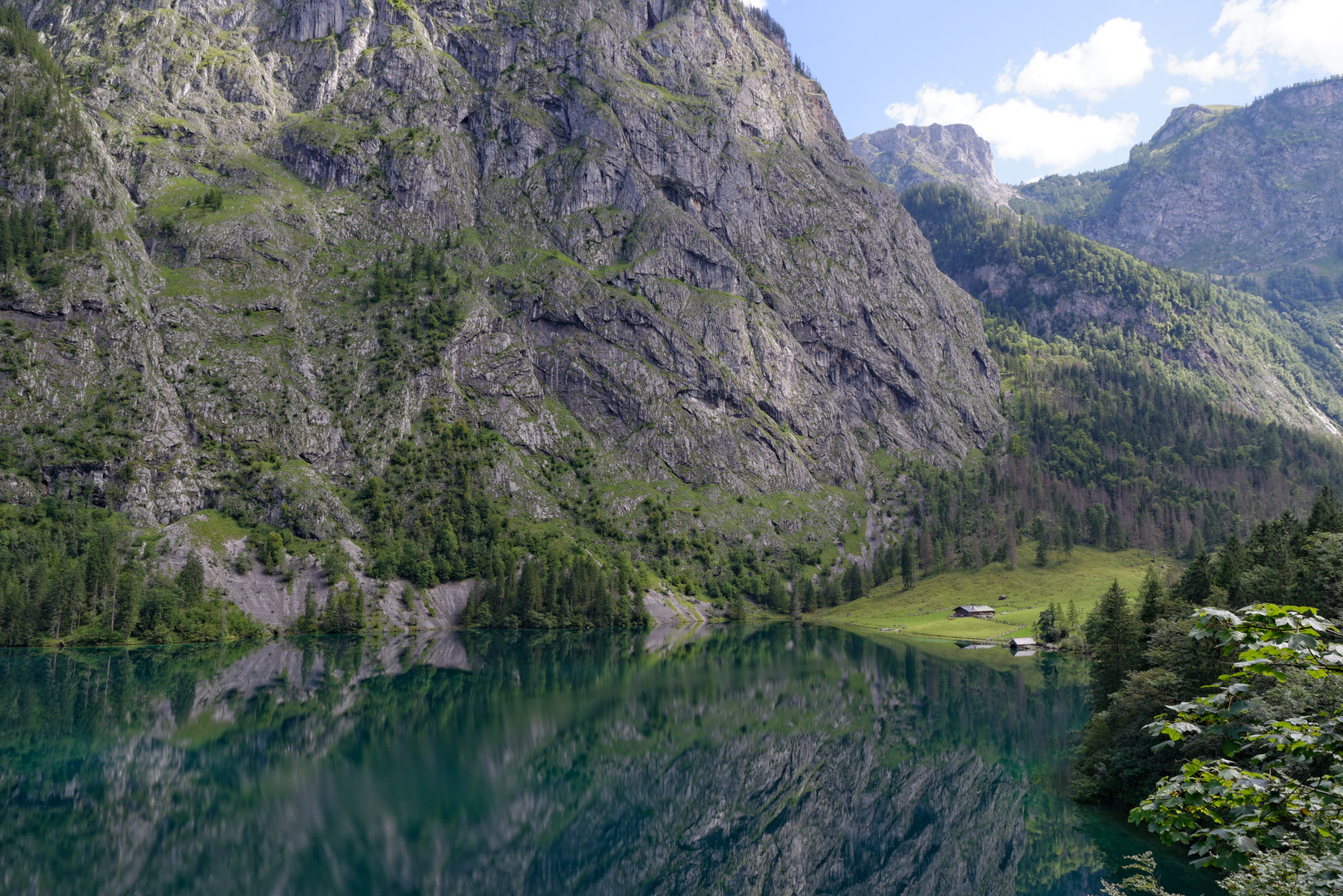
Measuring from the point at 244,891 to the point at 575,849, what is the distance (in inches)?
662

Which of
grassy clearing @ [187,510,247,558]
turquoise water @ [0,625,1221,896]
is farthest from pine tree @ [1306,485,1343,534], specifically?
grassy clearing @ [187,510,247,558]

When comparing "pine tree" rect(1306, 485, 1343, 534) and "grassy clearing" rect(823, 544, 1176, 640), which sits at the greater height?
"pine tree" rect(1306, 485, 1343, 534)

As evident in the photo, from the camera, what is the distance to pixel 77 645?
13162 centimetres

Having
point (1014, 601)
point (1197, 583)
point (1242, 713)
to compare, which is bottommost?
point (1014, 601)

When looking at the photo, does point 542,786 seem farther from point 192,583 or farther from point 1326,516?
point 192,583

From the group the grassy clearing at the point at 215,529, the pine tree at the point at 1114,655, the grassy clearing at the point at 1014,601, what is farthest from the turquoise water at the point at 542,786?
the grassy clearing at the point at 1014,601

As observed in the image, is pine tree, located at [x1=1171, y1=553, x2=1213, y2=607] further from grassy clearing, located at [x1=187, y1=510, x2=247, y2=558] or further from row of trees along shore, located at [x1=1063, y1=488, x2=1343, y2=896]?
grassy clearing, located at [x1=187, y1=510, x2=247, y2=558]

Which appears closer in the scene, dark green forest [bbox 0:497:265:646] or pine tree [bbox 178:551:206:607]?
dark green forest [bbox 0:497:265:646]

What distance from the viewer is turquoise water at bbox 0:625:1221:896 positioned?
131ft

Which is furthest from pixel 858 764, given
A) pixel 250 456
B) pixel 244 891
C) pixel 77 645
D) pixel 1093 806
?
pixel 250 456

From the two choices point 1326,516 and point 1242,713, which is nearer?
point 1242,713

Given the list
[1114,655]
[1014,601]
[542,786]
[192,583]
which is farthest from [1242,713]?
[1014,601]

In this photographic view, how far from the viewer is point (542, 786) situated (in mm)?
56062

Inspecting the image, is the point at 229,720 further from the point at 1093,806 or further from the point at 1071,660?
the point at 1071,660
